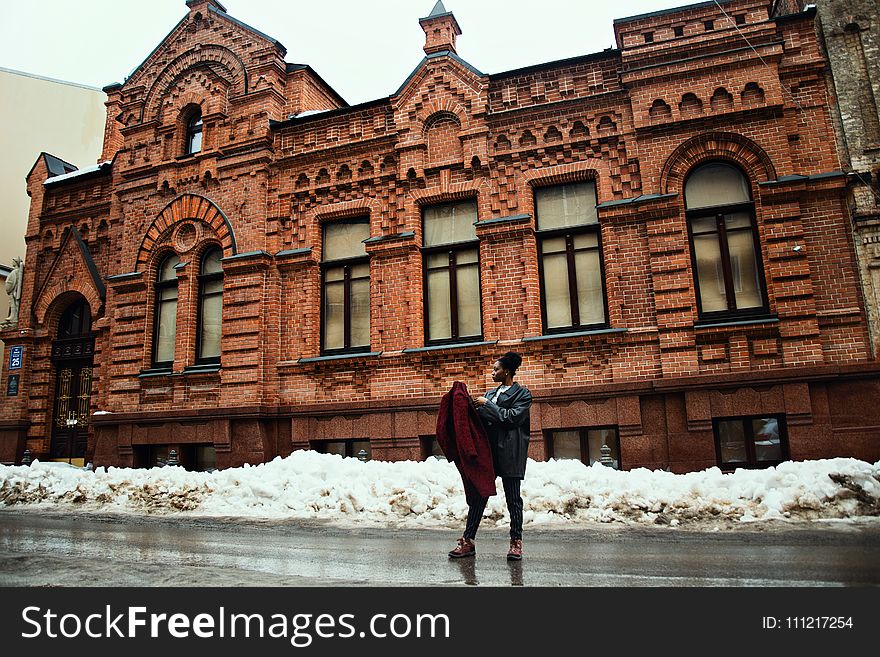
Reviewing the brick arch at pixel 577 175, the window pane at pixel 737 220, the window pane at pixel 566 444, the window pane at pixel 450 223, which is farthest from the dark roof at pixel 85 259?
the window pane at pixel 737 220

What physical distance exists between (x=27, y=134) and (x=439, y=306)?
20.1m

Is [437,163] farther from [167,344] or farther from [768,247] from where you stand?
[167,344]

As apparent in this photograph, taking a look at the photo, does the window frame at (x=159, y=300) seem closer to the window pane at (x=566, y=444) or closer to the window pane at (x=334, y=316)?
the window pane at (x=334, y=316)

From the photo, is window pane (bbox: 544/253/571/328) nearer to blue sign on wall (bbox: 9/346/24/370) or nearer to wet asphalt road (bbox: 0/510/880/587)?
wet asphalt road (bbox: 0/510/880/587)

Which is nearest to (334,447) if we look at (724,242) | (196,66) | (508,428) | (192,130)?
(508,428)

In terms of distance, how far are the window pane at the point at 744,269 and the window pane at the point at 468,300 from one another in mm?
4785

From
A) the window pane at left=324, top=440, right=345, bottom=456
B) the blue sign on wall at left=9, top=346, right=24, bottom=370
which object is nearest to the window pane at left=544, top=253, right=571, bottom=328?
the window pane at left=324, top=440, right=345, bottom=456

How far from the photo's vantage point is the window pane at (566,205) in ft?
40.1

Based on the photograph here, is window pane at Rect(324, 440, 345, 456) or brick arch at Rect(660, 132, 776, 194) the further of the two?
window pane at Rect(324, 440, 345, 456)

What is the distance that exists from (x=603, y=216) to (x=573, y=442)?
427 cm

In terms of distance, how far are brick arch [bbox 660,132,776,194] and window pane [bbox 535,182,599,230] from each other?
1.43 metres

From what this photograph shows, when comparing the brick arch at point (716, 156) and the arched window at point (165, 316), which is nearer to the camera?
the brick arch at point (716, 156)

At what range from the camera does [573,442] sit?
37.6 ft

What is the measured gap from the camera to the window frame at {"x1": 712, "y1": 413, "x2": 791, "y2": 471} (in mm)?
10227
